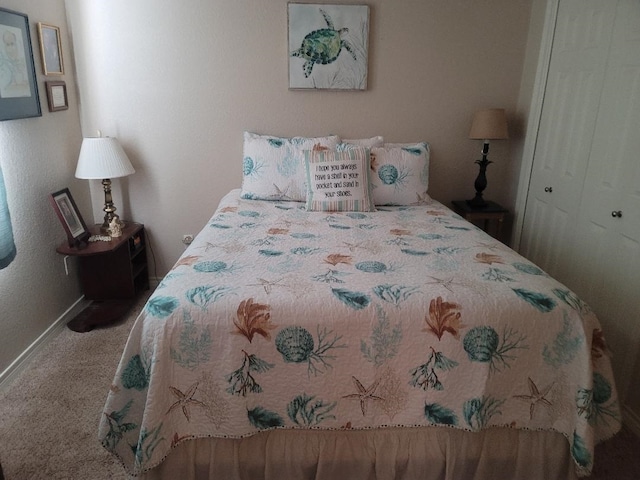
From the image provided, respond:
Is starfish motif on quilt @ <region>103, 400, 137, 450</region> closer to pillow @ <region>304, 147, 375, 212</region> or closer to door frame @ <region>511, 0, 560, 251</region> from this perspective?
pillow @ <region>304, 147, 375, 212</region>

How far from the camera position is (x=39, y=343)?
7.84 ft

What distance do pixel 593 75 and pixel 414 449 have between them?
2036 millimetres

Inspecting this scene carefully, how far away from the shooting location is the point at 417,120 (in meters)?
3.01

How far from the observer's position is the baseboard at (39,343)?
83.7 inches

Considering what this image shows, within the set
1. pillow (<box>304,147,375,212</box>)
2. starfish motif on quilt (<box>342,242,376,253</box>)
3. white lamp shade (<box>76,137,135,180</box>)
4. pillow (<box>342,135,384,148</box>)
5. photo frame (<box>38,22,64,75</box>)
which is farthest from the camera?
pillow (<box>342,135,384,148</box>)

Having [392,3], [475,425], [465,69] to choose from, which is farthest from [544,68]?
[475,425]

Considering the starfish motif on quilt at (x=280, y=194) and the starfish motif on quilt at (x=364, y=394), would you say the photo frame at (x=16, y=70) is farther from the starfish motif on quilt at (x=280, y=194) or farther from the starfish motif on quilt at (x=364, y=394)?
the starfish motif on quilt at (x=364, y=394)

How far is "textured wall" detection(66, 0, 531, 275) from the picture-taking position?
275 centimetres

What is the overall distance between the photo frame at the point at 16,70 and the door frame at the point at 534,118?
290 centimetres

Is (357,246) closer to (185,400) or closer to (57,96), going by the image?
(185,400)

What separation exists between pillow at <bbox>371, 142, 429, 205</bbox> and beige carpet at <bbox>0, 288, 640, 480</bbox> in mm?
1553

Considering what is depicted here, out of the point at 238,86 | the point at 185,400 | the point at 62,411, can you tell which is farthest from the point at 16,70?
the point at 185,400

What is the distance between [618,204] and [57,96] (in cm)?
302

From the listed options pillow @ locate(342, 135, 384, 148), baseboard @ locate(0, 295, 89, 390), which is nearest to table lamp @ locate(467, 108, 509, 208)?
pillow @ locate(342, 135, 384, 148)
